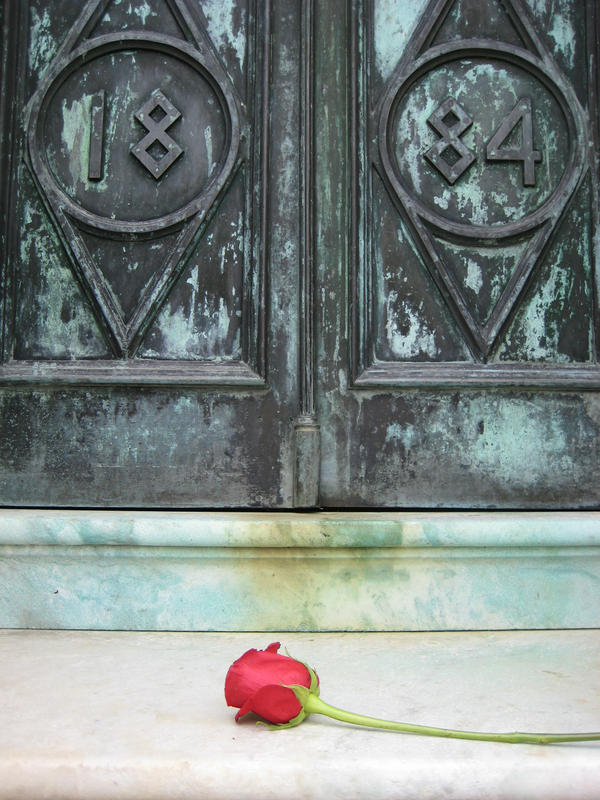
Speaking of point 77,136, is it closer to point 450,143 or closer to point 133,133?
point 133,133

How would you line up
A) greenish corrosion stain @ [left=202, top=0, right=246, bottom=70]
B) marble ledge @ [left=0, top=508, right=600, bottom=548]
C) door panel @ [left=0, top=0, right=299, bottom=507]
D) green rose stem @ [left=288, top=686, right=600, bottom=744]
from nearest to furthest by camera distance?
green rose stem @ [left=288, top=686, right=600, bottom=744]
marble ledge @ [left=0, top=508, right=600, bottom=548]
door panel @ [left=0, top=0, right=299, bottom=507]
greenish corrosion stain @ [left=202, top=0, right=246, bottom=70]

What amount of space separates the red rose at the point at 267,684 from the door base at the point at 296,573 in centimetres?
49

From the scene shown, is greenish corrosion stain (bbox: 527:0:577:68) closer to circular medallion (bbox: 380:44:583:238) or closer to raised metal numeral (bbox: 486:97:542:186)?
circular medallion (bbox: 380:44:583:238)

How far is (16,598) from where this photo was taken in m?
1.21

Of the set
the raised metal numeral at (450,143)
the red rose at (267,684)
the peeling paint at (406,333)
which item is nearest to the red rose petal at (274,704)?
the red rose at (267,684)

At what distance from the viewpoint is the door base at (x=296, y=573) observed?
3.97 ft

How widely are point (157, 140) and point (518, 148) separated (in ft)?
2.58

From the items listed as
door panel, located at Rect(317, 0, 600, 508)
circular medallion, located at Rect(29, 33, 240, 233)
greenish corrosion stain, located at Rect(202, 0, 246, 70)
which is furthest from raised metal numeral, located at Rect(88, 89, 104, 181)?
door panel, located at Rect(317, 0, 600, 508)

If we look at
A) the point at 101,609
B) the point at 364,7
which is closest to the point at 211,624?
the point at 101,609

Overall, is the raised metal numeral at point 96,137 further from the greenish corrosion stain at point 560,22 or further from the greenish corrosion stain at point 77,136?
the greenish corrosion stain at point 560,22

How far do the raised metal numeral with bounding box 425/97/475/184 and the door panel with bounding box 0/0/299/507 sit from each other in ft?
1.01

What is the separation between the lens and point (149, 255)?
1502 mm

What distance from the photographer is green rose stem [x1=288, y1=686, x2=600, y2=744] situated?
2.19ft

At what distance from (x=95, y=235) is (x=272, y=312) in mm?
420
